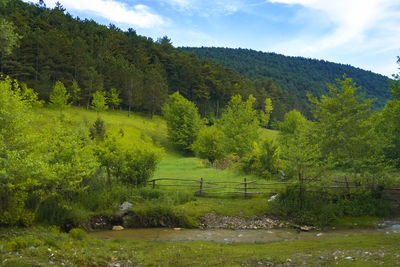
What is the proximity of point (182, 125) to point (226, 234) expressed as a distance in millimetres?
36959

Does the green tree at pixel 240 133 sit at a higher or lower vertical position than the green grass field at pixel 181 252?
higher

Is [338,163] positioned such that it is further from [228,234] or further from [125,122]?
[125,122]

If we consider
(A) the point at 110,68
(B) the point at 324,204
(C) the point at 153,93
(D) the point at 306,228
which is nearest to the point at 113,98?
(C) the point at 153,93

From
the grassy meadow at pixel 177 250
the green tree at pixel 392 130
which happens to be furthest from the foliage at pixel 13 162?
the green tree at pixel 392 130

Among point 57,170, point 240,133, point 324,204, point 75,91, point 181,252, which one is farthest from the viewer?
point 75,91

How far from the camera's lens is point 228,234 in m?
15.9

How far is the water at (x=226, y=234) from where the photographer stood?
1495 centimetres

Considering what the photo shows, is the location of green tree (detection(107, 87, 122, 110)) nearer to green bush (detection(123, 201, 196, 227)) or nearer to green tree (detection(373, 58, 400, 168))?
green bush (detection(123, 201, 196, 227))

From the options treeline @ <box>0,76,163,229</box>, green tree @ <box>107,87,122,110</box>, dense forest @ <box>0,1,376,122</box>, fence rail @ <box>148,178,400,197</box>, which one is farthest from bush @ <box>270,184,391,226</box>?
green tree @ <box>107,87,122,110</box>

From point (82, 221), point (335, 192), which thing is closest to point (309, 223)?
point (335, 192)

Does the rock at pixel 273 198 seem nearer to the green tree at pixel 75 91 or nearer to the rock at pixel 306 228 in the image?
the rock at pixel 306 228

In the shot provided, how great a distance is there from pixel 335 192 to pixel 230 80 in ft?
240

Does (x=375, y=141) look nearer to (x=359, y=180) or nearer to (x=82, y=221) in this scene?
(x=359, y=180)

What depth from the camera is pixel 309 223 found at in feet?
57.1
